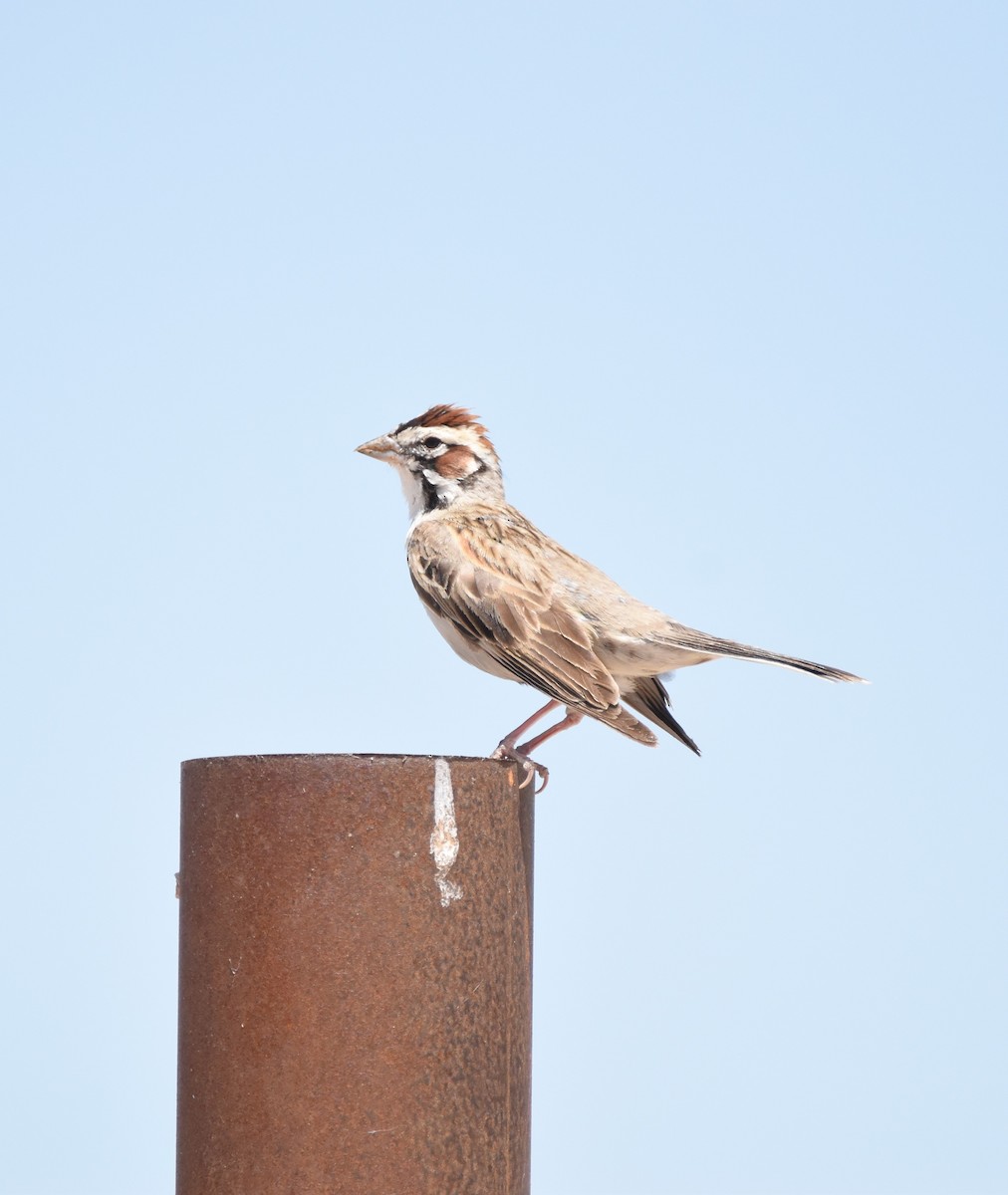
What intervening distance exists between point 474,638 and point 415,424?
6.32 feet

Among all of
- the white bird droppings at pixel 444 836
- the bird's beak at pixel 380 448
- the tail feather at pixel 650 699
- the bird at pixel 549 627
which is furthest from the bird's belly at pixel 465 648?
the white bird droppings at pixel 444 836

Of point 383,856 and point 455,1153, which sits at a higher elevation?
point 383,856

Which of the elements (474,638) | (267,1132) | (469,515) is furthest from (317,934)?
(469,515)

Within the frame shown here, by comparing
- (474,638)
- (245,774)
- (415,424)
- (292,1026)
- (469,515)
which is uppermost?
(415,424)

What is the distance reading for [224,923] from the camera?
16.5 ft

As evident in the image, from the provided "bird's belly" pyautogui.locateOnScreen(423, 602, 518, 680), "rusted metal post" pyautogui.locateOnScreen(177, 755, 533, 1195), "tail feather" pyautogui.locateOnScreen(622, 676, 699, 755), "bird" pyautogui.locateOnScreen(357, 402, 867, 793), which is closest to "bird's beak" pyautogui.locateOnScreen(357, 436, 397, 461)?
"bird" pyautogui.locateOnScreen(357, 402, 867, 793)

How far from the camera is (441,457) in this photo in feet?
31.0

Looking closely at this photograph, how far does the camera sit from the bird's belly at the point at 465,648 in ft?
27.0

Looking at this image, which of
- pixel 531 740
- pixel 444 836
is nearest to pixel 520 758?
pixel 531 740

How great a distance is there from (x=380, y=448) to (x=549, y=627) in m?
2.16

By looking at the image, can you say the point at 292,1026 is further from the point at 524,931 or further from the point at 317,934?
the point at 524,931

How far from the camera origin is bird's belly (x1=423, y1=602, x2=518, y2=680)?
8227 millimetres

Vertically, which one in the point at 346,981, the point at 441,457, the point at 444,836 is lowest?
the point at 346,981

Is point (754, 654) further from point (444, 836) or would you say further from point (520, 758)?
point (444, 836)
